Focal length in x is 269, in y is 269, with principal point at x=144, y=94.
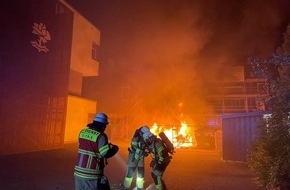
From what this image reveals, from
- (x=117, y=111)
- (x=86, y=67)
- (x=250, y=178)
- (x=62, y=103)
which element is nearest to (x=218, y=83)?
(x=117, y=111)

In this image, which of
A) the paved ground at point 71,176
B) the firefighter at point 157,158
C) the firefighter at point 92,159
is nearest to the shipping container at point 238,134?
the paved ground at point 71,176

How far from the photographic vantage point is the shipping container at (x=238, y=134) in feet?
36.7

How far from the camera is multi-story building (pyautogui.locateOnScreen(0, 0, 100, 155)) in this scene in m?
11.8

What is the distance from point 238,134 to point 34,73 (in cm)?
1021

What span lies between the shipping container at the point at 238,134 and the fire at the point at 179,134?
249 inches

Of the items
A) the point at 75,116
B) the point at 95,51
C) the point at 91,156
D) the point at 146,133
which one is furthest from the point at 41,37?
the point at 91,156

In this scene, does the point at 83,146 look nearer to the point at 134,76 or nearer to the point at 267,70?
the point at 267,70

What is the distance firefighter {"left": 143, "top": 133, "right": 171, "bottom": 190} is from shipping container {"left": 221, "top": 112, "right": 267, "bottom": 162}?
21.5 feet

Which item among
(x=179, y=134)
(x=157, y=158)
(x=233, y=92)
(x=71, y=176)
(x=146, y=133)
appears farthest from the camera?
(x=233, y=92)

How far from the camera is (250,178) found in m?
8.60

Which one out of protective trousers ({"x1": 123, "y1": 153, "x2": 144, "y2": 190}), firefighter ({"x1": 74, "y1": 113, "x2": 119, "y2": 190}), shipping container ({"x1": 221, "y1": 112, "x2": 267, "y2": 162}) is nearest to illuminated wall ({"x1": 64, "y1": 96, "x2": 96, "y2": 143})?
shipping container ({"x1": 221, "y1": 112, "x2": 267, "y2": 162})

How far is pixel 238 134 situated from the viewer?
1175 centimetres

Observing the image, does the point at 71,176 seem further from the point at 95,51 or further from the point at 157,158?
the point at 95,51

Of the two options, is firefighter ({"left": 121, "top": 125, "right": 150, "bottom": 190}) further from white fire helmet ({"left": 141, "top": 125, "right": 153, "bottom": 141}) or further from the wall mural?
the wall mural
